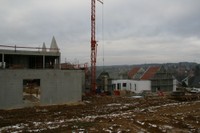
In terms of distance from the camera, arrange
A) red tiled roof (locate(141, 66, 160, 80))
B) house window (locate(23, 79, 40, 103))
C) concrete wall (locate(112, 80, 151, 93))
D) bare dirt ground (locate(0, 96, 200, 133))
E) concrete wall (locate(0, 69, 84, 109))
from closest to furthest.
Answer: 1. bare dirt ground (locate(0, 96, 200, 133))
2. concrete wall (locate(0, 69, 84, 109))
3. house window (locate(23, 79, 40, 103))
4. concrete wall (locate(112, 80, 151, 93))
5. red tiled roof (locate(141, 66, 160, 80))

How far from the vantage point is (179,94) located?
4128 centimetres

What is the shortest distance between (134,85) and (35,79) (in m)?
28.0

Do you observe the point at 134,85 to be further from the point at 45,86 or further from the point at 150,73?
the point at 45,86

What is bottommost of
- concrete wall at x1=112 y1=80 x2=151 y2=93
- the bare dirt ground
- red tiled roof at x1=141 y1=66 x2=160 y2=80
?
the bare dirt ground

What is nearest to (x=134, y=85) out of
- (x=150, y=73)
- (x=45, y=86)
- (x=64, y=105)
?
(x=150, y=73)

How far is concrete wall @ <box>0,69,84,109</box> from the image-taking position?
2959cm

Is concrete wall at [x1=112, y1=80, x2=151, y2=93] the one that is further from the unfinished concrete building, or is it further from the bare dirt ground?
the bare dirt ground

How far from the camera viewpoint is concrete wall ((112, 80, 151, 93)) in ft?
182

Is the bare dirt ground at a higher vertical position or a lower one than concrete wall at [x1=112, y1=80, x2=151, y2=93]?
lower

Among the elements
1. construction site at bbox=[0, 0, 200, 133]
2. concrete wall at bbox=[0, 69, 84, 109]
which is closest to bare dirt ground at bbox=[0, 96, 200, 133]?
construction site at bbox=[0, 0, 200, 133]

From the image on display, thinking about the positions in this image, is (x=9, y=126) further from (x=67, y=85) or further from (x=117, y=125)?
(x=67, y=85)

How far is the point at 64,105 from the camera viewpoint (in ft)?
110

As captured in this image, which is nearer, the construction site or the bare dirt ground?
the bare dirt ground

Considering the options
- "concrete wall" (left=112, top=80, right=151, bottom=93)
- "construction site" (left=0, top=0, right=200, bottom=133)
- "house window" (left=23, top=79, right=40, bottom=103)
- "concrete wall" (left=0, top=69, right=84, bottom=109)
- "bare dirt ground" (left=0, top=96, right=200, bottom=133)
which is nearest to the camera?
"bare dirt ground" (left=0, top=96, right=200, bottom=133)
